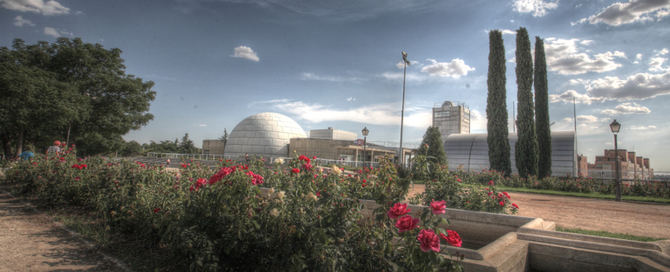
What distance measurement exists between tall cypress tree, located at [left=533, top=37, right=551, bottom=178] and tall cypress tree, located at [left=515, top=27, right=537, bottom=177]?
79cm

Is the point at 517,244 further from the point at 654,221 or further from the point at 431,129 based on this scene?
the point at 431,129

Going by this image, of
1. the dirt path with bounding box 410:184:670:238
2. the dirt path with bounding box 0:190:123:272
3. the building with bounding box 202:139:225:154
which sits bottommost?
the dirt path with bounding box 0:190:123:272

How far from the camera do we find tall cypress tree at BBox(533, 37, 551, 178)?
21.9 metres

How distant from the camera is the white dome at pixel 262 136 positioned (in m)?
51.9

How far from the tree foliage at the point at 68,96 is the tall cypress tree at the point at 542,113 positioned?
3191 centimetres

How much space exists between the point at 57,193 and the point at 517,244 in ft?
29.6

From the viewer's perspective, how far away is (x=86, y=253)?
412 centimetres

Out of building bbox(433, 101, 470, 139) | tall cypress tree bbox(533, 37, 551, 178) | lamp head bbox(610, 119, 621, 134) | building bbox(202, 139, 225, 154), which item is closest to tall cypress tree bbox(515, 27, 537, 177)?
tall cypress tree bbox(533, 37, 551, 178)

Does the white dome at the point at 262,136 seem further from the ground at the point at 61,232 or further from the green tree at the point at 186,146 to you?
the ground at the point at 61,232

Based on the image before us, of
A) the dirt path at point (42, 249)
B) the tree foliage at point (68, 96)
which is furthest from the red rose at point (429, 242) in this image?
the tree foliage at point (68, 96)

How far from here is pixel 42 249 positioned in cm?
422

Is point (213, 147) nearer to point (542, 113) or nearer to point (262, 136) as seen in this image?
point (262, 136)

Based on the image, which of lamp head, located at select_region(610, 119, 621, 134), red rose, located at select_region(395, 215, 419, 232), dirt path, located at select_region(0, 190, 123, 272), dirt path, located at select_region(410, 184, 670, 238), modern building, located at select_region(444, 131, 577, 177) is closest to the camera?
red rose, located at select_region(395, 215, 419, 232)

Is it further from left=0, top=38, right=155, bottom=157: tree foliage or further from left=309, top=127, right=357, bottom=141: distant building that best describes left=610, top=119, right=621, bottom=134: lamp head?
left=309, top=127, right=357, bottom=141: distant building
